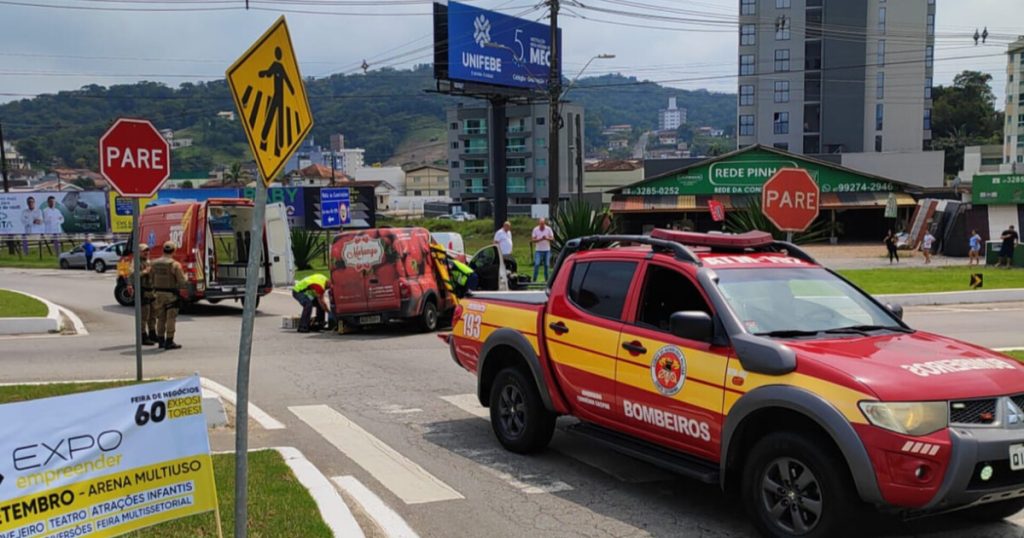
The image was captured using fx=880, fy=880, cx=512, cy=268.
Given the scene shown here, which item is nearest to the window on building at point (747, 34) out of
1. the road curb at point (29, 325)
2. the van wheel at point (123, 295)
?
the van wheel at point (123, 295)

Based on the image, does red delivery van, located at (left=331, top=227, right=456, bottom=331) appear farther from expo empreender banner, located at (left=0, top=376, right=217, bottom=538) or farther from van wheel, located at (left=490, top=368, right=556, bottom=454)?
expo empreender banner, located at (left=0, top=376, right=217, bottom=538)

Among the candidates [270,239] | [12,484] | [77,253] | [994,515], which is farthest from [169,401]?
[77,253]

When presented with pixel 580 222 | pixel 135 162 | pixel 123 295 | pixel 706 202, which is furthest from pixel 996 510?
pixel 706 202

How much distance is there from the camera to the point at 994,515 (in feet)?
18.7

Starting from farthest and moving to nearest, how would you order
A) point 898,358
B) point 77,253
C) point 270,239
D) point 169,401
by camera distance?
point 77,253 → point 270,239 → point 898,358 → point 169,401

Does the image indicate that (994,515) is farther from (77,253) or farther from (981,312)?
(77,253)

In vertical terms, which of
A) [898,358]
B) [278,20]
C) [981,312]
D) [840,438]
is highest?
[278,20]

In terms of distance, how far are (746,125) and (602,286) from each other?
284ft

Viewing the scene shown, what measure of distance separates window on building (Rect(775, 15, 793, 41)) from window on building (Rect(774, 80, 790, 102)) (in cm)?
422

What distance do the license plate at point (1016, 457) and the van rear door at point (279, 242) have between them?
19.0 meters

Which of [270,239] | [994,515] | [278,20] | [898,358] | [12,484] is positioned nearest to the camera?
[12,484]

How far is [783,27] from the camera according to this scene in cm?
8475

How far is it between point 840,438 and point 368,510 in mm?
3216

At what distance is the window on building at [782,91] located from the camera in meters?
86.4
